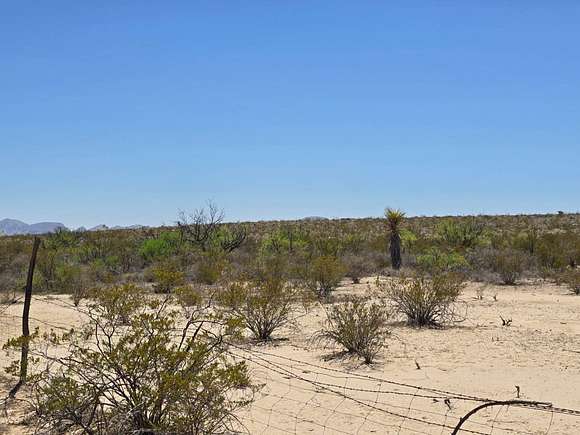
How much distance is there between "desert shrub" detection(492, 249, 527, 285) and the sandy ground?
23.7 ft

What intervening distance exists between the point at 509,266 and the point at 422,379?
15043 mm

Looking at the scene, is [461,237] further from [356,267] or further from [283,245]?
[356,267]

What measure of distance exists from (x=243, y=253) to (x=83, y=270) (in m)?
7.95

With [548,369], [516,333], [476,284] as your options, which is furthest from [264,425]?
[476,284]

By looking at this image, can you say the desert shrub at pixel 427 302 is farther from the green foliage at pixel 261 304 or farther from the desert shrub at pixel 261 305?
the desert shrub at pixel 261 305

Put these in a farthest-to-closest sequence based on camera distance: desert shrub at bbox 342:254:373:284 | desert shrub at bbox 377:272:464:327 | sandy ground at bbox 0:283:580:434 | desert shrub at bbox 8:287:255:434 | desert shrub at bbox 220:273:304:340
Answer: desert shrub at bbox 342:254:373:284 → desert shrub at bbox 377:272:464:327 → desert shrub at bbox 220:273:304:340 → sandy ground at bbox 0:283:580:434 → desert shrub at bbox 8:287:255:434

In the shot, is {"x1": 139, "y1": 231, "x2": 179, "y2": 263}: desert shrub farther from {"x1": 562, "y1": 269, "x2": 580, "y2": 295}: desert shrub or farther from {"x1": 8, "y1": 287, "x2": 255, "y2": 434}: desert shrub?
{"x1": 8, "y1": 287, "x2": 255, "y2": 434}: desert shrub

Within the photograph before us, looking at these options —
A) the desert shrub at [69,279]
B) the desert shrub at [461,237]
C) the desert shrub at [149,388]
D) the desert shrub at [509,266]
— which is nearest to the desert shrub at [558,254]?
the desert shrub at [509,266]

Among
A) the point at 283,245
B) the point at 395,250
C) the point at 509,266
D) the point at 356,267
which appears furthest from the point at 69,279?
the point at 509,266

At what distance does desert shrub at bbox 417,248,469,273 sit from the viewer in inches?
1026

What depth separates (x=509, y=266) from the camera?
79.5ft

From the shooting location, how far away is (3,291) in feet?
75.7

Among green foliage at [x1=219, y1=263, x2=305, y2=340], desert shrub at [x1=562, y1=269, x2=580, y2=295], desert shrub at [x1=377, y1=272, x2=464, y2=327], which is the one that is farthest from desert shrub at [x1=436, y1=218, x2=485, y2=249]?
green foliage at [x1=219, y1=263, x2=305, y2=340]

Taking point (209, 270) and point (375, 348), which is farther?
point (209, 270)
